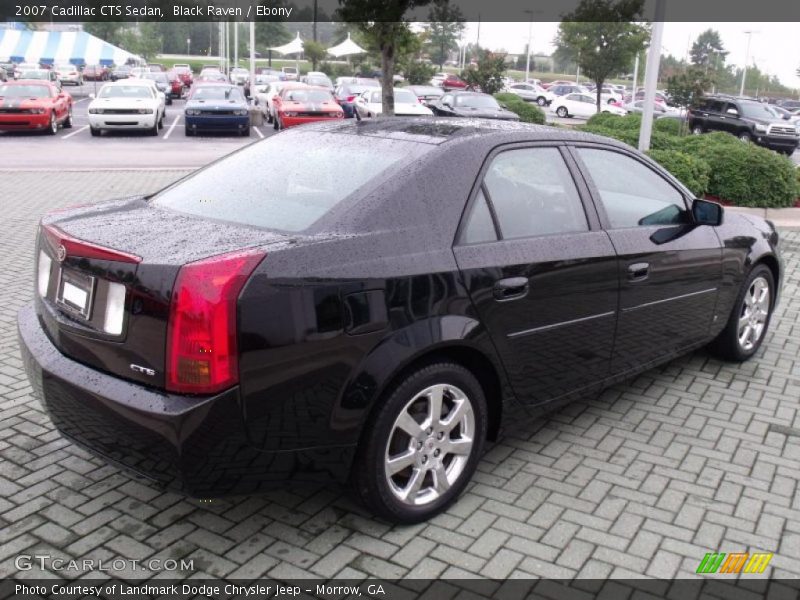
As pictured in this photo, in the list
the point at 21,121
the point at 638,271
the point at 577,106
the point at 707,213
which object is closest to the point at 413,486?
the point at 638,271

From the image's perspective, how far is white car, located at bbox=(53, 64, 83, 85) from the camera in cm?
5316

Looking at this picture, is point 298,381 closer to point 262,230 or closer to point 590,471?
point 262,230

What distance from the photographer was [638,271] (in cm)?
438

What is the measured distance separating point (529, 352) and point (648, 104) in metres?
9.99

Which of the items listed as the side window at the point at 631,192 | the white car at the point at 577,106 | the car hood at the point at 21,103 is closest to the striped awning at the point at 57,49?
the car hood at the point at 21,103

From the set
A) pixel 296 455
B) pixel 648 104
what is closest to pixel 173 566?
pixel 296 455

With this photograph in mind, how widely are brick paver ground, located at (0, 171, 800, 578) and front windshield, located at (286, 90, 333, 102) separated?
831 inches

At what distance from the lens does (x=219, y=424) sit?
2902mm

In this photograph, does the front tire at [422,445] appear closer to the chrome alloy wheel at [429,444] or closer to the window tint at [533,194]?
the chrome alloy wheel at [429,444]

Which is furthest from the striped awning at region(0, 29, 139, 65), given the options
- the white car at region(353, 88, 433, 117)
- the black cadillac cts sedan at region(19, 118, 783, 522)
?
the black cadillac cts sedan at region(19, 118, 783, 522)

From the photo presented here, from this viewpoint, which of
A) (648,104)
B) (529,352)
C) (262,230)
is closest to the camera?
(262,230)

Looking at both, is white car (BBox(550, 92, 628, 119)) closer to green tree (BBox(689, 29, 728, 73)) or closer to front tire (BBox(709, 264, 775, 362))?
front tire (BBox(709, 264, 775, 362))

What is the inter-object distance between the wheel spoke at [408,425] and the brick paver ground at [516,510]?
44cm

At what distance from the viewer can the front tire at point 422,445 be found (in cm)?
328
